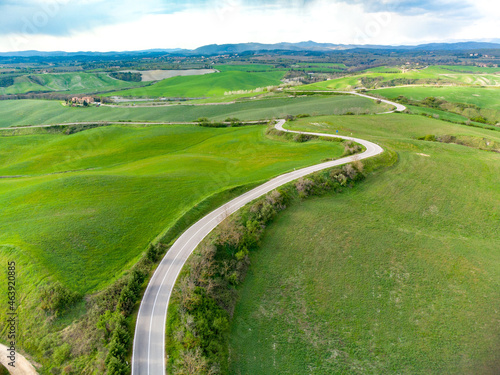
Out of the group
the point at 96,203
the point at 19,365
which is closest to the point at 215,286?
the point at 19,365

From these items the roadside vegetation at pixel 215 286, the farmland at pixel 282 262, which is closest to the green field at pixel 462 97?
the farmland at pixel 282 262

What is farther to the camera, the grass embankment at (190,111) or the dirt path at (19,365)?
the grass embankment at (190,111)

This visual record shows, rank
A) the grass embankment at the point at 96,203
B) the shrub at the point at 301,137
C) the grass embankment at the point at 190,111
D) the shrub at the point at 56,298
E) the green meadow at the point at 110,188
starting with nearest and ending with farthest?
the shrub at the point at 56,298, the grass embankment at the point at 96,203, the green meadow at the point at 110,188, the shrub at the point at 301,137, the grass embankment at the point at 190,111

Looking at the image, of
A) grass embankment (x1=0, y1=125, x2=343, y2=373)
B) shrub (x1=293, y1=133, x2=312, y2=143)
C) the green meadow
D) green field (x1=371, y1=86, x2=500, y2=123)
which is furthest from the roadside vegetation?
green field (x1=371, y1=86, x2=500, y2=123)

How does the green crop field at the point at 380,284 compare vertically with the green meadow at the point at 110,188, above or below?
below

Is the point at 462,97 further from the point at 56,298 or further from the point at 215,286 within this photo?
the point at 56,298

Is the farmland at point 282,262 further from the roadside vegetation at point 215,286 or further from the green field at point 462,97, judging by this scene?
the green field at point 462,97

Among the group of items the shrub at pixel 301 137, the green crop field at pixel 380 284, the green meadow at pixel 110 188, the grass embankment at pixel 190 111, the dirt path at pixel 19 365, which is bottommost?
the dirt path at pixel 19 365

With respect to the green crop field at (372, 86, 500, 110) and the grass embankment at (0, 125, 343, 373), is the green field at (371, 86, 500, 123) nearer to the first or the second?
the green crop field at (372, 86, 500, 110)
